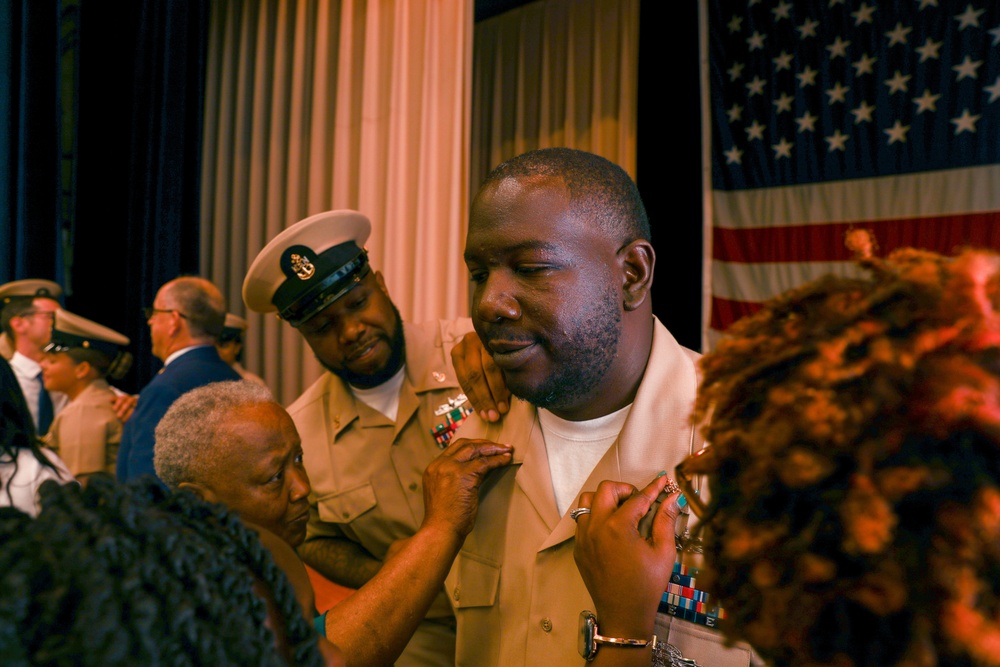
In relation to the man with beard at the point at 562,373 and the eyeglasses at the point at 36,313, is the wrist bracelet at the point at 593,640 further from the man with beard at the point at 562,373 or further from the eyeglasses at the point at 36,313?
the eyeglasses at the point at 36,313

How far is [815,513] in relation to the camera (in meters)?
0.64

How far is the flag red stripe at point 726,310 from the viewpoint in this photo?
432 cm

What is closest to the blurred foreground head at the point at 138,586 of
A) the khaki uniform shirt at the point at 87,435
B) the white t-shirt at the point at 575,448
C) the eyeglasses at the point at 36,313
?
the white t-shirt at the point at 575,448

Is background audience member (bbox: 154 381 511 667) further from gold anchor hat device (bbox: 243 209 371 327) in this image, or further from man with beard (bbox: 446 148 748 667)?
gold anchor hat device (bbox: 243 209 371 327)

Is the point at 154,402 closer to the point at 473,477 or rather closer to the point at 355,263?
the point at 355,263

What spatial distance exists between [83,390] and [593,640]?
3907mm

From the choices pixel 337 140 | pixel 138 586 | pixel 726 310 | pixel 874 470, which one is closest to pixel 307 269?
pixel 138 586

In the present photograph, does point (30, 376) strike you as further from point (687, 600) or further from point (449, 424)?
point (687, 600)

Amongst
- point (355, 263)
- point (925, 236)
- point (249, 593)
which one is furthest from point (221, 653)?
point (925, 236)

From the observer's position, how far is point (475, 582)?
157 cm

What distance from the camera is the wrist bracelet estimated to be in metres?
1.13

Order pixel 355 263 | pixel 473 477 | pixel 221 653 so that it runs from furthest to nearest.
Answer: pixel 355 263 → pixel 473 477 → pixel 221 653

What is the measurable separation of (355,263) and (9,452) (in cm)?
112

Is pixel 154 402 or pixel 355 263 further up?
pixel 355 263
